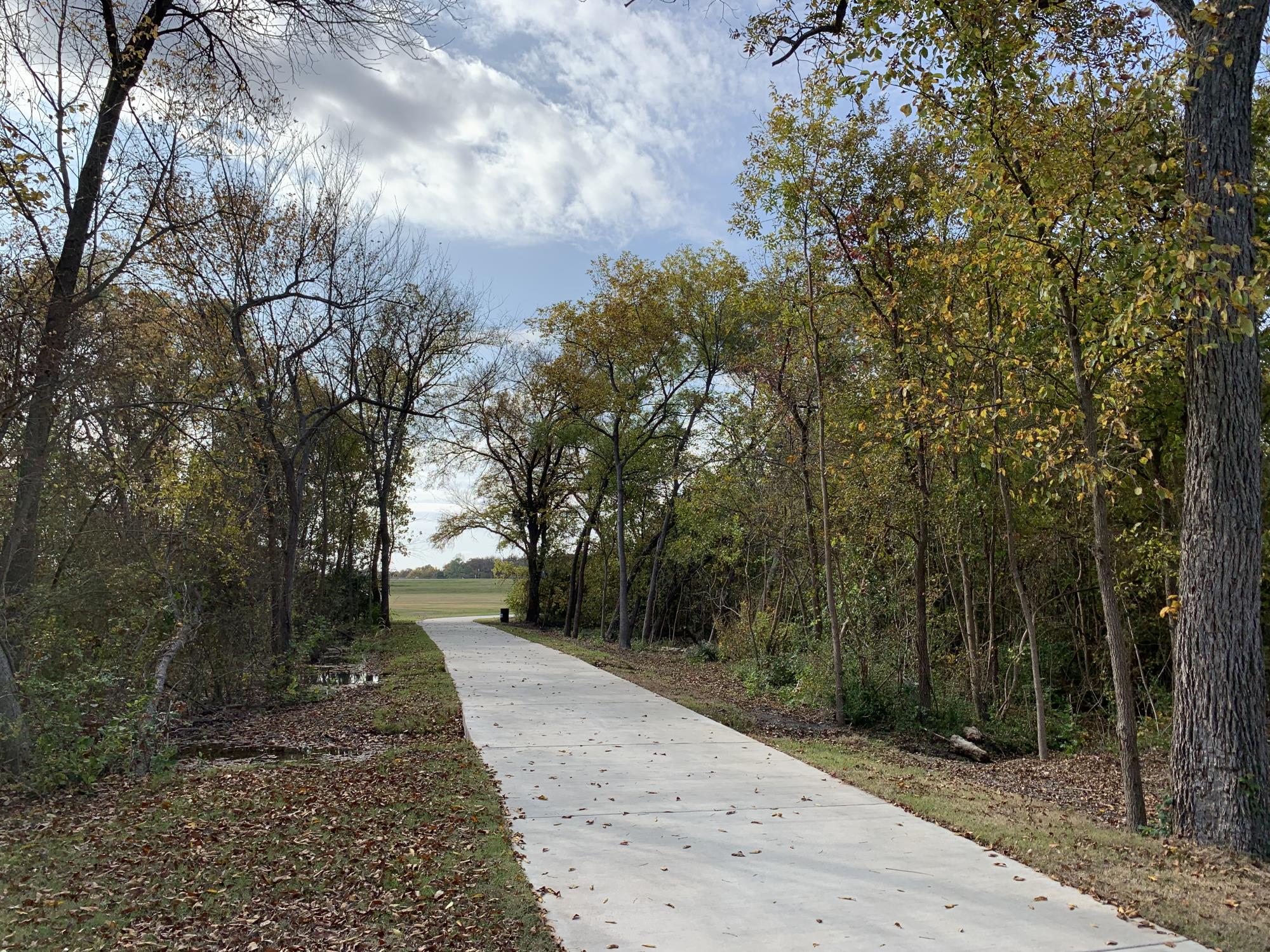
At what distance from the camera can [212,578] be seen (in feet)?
38.0

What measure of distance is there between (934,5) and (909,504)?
5.96m

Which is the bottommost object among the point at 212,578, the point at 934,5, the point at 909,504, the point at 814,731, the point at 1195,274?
the point at 814,731

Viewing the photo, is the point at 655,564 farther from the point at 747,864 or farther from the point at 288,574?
the point at 747,864

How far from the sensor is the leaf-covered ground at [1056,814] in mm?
3990

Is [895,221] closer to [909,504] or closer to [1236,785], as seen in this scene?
[909,504]

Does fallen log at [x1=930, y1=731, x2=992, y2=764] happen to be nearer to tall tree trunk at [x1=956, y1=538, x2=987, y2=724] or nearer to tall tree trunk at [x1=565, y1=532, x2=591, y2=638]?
tall tree trunk at [x1=956, y1=538, x2=987, y2=724]

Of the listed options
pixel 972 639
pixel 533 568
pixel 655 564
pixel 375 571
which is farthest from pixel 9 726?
pixel 533 568

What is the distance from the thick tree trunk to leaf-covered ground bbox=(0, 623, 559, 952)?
4039 mm

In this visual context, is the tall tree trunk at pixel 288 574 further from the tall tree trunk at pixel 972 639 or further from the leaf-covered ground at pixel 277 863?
the tall tree trunk at pixel 972 639

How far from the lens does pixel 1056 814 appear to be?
614cm

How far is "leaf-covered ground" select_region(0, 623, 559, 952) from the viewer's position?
3.77 m

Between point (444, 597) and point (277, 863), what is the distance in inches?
2422

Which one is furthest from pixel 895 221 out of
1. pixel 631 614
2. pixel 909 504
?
pixel 631 614

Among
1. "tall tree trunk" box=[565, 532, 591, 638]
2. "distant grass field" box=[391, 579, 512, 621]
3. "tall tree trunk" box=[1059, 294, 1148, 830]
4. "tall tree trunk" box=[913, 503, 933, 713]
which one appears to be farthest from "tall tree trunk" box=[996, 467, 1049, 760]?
"distant grass field" box=[391, 579, 512, 621]
